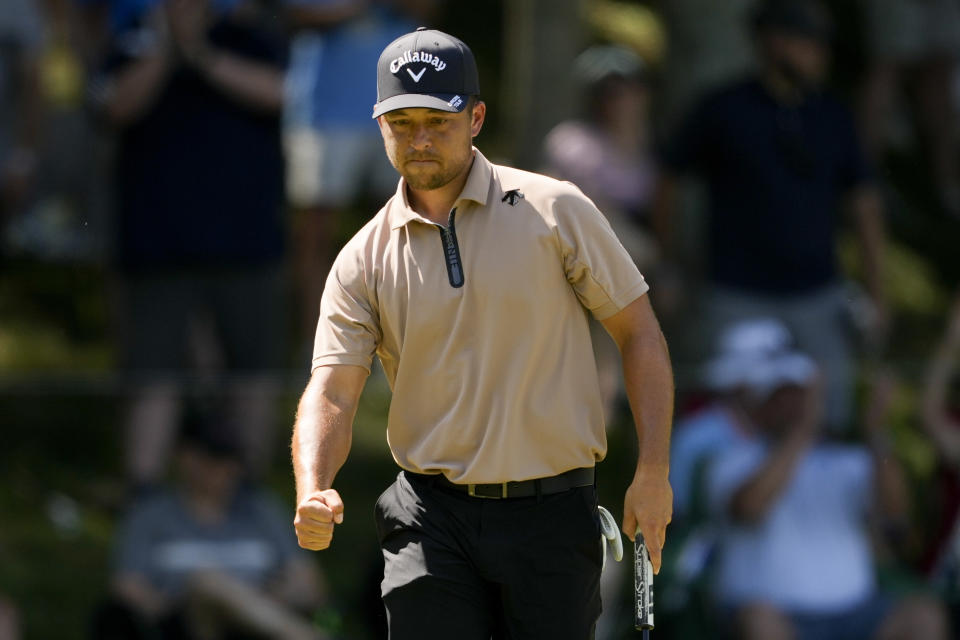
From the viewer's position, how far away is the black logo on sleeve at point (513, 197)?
14.7 feet

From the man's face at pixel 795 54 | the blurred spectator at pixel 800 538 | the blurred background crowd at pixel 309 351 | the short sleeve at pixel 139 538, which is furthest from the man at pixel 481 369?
the man's face at pixel 795 54

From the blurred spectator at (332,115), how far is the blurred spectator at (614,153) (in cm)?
87

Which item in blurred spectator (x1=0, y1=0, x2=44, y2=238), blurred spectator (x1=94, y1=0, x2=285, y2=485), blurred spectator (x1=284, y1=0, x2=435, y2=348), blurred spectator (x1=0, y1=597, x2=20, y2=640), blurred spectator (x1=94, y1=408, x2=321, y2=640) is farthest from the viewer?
blurred spectator (x1=0, y1=0, x2=44, y2=238)

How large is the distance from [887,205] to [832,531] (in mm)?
3787

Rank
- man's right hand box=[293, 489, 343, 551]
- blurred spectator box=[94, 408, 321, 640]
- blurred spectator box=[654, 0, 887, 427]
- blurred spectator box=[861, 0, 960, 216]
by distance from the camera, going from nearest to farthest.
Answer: man's right hand box=[293, 489, 343, 551], blurred spectator box=[94, 408, 321, 640], blurred spectator box=[654, 0, 887, 427], blurred spectator box=[861, 0, 960, 216]

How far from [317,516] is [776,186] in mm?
4477

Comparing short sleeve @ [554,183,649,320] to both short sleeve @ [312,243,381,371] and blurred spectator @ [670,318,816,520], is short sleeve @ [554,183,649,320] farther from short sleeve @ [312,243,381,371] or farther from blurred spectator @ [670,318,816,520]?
blurred spectator @ [670,318,816,520]

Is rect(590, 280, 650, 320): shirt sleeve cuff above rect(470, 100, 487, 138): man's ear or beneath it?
beneath

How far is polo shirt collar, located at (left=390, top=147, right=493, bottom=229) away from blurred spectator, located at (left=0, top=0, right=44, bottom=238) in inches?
168

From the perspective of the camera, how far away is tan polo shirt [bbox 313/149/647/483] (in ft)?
14.6

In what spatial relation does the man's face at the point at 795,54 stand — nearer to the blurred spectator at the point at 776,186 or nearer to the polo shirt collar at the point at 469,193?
the blurred spectator at the point at 776,186

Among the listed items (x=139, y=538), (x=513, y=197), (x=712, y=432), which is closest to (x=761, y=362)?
(x=712, y=432)

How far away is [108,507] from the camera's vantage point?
816 cm

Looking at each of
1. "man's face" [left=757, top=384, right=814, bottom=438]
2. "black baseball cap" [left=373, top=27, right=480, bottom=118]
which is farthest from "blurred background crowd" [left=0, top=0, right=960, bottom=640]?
"black baseball cap" [left=373, top=27, right=480, bottom=118]
